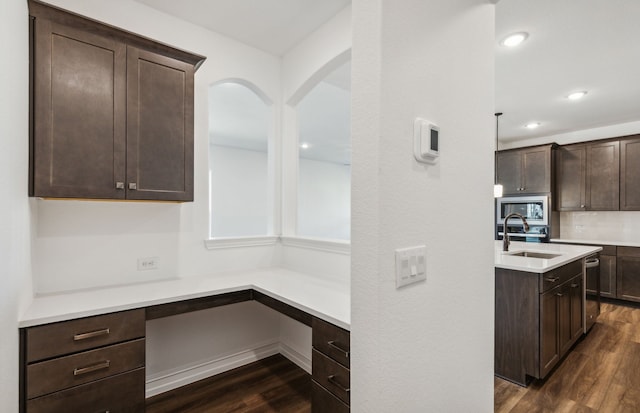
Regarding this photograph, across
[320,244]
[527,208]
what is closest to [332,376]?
[320,244]

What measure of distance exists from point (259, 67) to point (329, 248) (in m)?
1.76

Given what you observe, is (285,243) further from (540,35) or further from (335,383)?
(540,35)

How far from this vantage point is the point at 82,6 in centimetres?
195

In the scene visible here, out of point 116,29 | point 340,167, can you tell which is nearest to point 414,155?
point 116,29

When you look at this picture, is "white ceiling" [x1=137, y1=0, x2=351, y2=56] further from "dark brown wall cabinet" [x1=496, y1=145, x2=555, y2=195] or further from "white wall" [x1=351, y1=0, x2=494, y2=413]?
"dark brown wall cabinet" [x1=496, y1=145, x2=555, y2=195]

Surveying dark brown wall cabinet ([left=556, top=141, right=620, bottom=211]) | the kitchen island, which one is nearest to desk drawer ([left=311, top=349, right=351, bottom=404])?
the kitchen island

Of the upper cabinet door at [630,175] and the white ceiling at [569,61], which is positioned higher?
the white ceiling at [569,61]

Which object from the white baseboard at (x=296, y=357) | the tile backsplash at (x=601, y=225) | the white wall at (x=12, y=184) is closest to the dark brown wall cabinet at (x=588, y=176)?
the tile backsplash at (x=601, y=225)

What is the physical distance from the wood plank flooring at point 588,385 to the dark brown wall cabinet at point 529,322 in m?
0.12

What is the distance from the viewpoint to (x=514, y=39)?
246 centimetres

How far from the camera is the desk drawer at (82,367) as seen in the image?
1376 mm

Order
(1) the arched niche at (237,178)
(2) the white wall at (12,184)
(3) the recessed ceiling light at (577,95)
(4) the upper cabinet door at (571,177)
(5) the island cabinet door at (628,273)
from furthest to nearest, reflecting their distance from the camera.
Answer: (1) the arched niche at (237,178), (4) the upper cabinet door at (571,177), (5) the island cabinet door at (628,273), (3) the recessed ceiling light at (577,95), (2) the white wall at (12,184)

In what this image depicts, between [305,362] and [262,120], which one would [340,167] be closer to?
[262,120]

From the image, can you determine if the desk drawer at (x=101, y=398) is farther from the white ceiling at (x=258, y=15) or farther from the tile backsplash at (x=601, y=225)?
the tile backsplash at (x=601, y=225)
